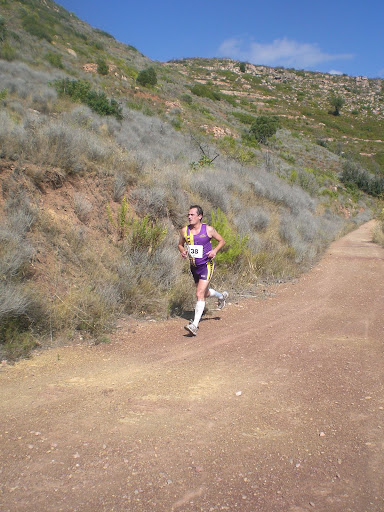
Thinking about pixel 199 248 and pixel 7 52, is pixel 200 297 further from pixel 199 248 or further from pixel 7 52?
pixel 7 52

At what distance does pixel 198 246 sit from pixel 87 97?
12.2 meters

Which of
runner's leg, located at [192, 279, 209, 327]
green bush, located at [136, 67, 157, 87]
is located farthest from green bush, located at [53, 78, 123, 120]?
green bush, located at [136, 67, 157, 87]

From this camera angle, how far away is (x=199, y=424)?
11.2 ft

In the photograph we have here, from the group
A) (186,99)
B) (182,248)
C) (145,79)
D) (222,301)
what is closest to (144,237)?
(182,248)

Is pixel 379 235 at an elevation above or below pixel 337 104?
below

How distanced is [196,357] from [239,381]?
2.80 ft

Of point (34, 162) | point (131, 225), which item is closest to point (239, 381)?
point (131, 225)

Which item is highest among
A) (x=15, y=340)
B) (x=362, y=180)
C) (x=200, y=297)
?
(x=362, y=180)

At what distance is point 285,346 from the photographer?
5.36 m

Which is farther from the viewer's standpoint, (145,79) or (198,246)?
(145,79)

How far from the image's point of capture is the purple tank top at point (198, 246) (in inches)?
243

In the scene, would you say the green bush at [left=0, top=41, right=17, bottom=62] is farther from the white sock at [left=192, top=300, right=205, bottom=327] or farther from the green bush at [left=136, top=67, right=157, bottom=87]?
the white sock at [left=192, top=300, right=205, bottom=327]

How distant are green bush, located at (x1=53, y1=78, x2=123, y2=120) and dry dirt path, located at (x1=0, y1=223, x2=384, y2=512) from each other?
12.3 m

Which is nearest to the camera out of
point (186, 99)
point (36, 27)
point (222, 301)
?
point (222, 301)
